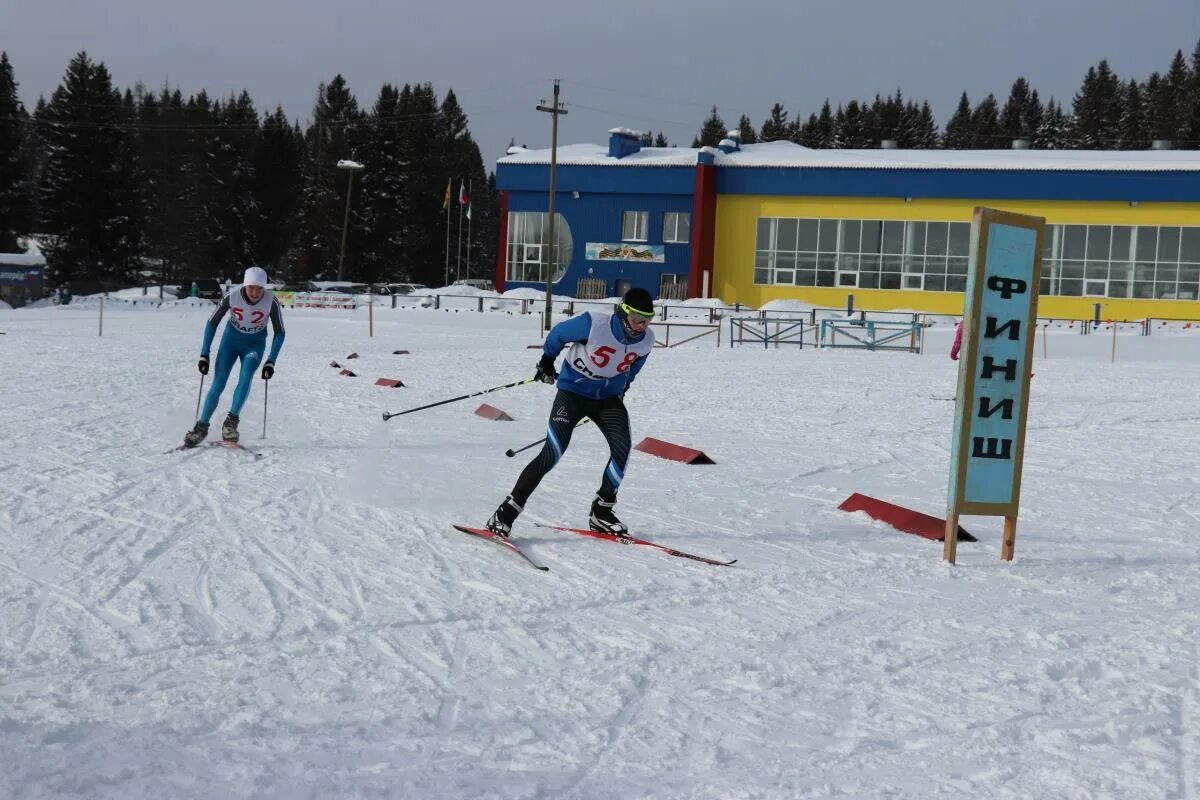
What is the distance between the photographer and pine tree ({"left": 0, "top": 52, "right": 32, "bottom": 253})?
174 feet

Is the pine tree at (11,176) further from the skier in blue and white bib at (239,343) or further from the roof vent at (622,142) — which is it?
the skier in blue and white bib at (239,343)

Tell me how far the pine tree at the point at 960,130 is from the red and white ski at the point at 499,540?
100818mm

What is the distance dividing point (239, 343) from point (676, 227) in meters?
40.6

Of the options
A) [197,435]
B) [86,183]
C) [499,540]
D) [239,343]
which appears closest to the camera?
[499,540]

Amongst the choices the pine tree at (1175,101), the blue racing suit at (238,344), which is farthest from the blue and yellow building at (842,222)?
the pine tree at (1175,101)

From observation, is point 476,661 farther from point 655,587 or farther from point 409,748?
point 655,587

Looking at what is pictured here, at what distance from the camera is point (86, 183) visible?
57.4 meters

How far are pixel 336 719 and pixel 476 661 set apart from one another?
82 centimetres

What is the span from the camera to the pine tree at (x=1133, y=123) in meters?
90.8

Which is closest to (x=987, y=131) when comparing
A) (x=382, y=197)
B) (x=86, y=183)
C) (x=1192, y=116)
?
(x=1192, y=116)

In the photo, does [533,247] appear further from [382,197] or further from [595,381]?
[595,381]

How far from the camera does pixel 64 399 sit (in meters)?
13.4

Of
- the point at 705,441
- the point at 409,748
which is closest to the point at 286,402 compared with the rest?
the point at 705,441

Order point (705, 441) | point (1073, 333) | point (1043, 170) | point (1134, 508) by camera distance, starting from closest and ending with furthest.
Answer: point (1134, 508), point (705, 441), point (1073, 333), point (1043, 170)
